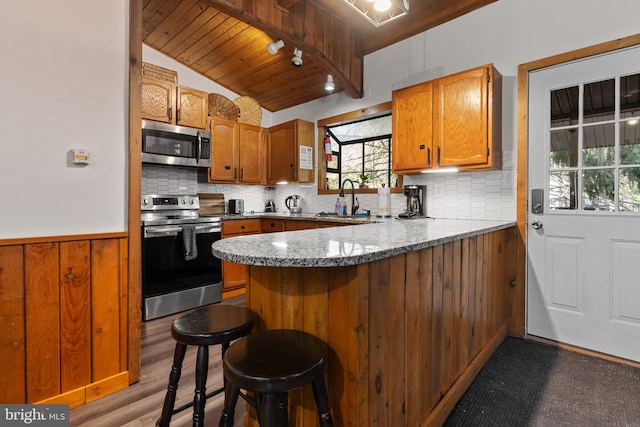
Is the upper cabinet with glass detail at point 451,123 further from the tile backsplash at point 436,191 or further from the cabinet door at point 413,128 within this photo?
the tile backsplash at point 436,191

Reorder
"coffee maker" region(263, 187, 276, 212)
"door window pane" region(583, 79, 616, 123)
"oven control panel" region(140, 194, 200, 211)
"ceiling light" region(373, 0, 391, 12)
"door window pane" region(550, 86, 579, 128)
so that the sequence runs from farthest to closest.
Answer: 1. "coffee maker" region(263, 187, 276, 212)
2. "oven control panel" region(140, 194, 200, 211)
3. "door window pane" region(550, 86, 579, 128)
4. "door window pane" region(583, 79, 616, 123)
5. "ceiling light" region(373, 0, 391, 12)

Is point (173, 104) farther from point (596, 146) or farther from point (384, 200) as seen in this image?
point (596, 146)

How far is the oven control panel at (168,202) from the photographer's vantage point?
338cm

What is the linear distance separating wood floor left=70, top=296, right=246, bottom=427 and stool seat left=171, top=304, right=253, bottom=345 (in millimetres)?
653

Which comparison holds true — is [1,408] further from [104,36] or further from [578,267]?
[578,267]

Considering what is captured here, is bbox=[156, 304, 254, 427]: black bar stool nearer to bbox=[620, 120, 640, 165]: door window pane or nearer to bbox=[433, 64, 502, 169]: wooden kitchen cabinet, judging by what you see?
bbox=[433, 64, 502, 169]: wooden kitchen cabinet

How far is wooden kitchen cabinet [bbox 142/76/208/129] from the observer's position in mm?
3242

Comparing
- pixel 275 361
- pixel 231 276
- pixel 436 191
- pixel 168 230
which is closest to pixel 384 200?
pixel 436 191

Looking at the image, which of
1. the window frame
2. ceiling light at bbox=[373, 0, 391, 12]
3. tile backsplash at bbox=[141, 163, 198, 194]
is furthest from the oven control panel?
ceiling light at bbox=[373, 0, 391, 12]

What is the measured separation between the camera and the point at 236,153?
406cm

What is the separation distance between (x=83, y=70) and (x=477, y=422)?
266 cm

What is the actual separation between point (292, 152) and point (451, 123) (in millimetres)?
2106

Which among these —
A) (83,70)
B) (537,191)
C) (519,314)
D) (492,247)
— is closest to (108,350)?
(83,70)

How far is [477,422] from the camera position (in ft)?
4.94
